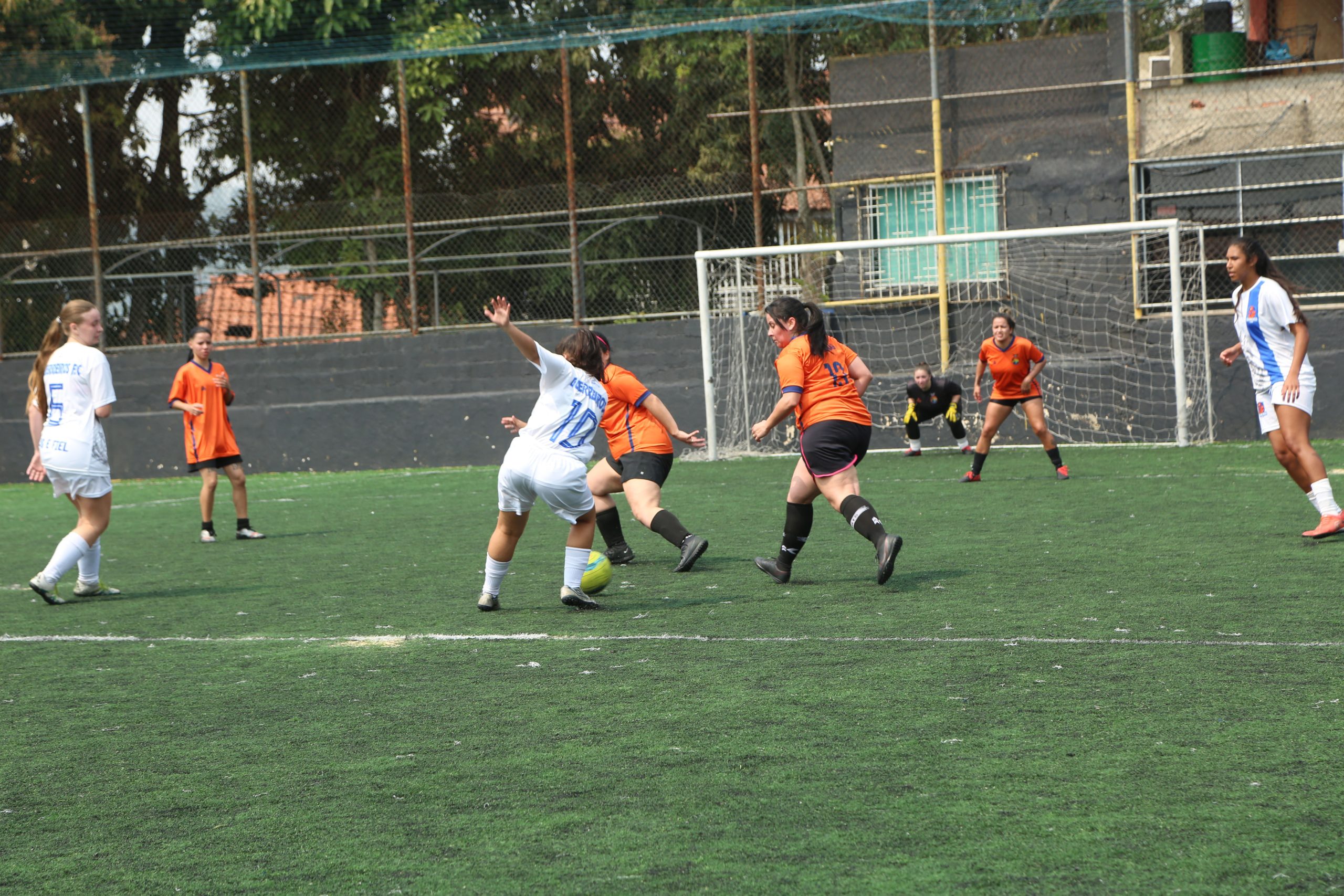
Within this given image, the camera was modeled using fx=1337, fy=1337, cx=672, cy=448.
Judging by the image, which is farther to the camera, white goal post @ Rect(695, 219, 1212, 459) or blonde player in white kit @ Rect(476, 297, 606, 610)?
white goal post @ Rect(695, 219, 1212, 459)

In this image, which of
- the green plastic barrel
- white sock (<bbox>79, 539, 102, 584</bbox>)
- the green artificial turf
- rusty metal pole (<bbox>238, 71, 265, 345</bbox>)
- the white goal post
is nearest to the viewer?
the green artificial turf

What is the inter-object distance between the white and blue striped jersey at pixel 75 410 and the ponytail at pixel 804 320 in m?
3.95

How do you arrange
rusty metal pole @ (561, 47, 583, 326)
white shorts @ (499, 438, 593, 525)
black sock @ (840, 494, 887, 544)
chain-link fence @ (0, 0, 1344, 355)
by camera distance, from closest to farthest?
white shorts @ (499, 438, 593, 525) < black sock @ (840, 494, 887, 544) < chain-link fence @ (0, 0, 1344, 355) < rusty metal pole @ (561, 47, 583, 326)

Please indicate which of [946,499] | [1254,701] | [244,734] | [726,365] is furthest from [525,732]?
[726,365]

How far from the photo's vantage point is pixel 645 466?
27.1 ft

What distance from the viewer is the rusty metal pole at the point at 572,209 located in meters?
19.0

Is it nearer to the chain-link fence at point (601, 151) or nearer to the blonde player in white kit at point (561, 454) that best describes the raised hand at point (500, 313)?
the blonde player in white kit at point (561, 454)

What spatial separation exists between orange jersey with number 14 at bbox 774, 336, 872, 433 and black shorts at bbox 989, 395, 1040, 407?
19.7 feet

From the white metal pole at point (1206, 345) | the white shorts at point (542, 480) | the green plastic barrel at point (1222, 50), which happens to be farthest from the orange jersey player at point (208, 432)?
the green plastic barrel at point (1222, 50)

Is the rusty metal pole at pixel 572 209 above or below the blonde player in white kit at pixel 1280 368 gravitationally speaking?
above

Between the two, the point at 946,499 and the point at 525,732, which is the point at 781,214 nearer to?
the point at 946,499

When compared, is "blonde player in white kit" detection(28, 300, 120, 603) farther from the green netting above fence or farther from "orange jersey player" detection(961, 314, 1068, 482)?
the green netting above fence

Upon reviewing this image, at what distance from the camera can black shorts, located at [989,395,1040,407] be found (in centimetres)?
1287

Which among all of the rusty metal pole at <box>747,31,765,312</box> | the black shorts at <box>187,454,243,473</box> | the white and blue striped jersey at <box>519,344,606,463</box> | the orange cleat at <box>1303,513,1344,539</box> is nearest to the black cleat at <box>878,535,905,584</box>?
the white and blue striped jersey at <box>519,344,606,463</box>
